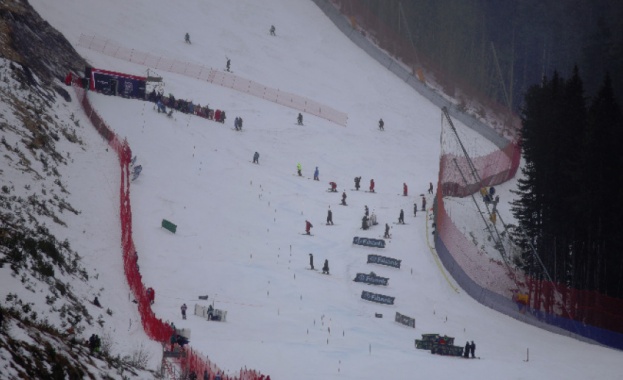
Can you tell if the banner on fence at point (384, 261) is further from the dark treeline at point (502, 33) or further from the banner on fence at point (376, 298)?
the dark treeline at point (502, 33)

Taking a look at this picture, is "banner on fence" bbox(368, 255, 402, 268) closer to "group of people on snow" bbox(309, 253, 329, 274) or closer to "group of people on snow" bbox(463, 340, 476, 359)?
"group of people on snow" bbox(309, 253, 329, 274)

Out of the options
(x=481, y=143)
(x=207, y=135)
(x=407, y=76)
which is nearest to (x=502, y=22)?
(x=407, y=76)

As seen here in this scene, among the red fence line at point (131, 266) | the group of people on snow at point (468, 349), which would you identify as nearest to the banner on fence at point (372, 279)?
the group of people on snow at point (468, 349)

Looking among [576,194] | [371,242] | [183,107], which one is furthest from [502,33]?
[371,242]

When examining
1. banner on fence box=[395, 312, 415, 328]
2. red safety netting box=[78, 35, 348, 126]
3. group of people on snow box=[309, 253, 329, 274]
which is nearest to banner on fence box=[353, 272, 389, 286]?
group of people on snow box=[309, 253, 329, 274]

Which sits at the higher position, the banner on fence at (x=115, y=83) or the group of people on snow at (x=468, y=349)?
the banner on fence at (x=115, y=83)

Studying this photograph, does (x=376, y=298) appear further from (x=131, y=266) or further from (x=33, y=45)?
(x=33, y=45)

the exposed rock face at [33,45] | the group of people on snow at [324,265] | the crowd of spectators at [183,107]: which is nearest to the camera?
the group of people on snow at [324,265]

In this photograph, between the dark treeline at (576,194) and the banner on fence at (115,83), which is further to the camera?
the banner on fence at (115,83)
